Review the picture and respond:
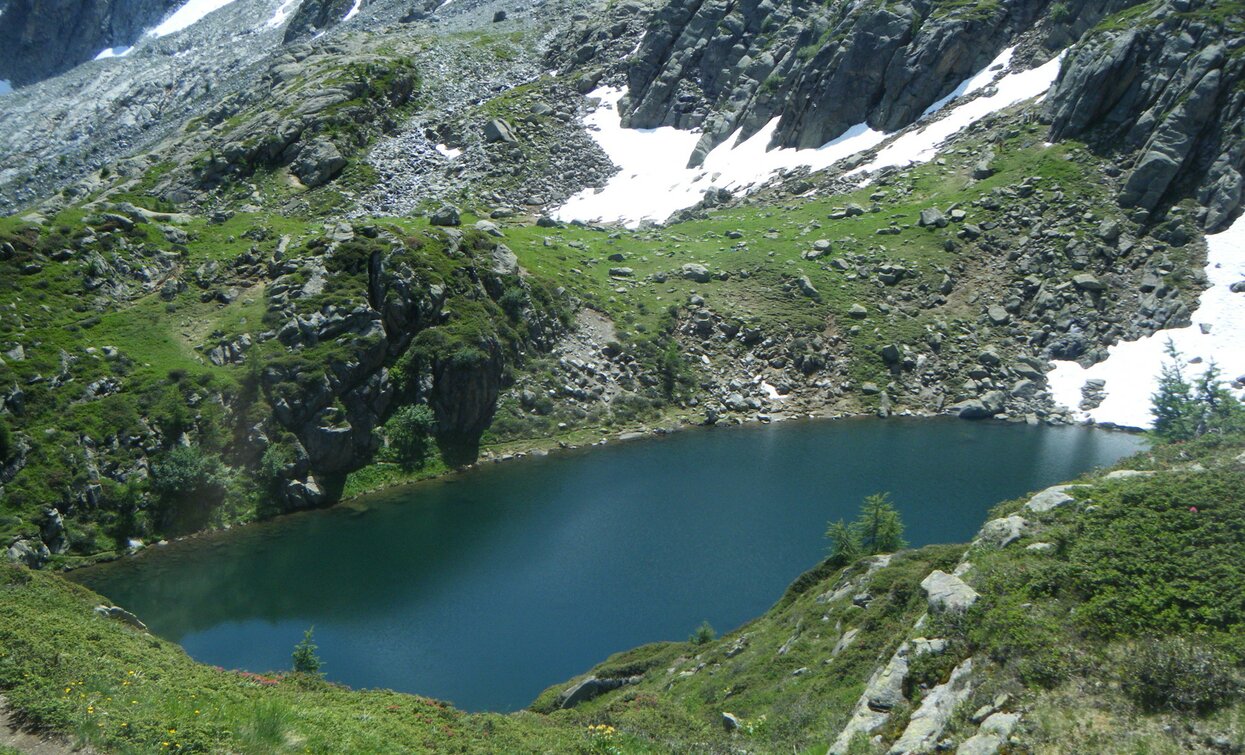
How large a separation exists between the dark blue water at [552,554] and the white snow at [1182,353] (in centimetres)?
446

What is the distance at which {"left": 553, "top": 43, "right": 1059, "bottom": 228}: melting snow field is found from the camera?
4129 inches

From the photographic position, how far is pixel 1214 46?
85.2 meters

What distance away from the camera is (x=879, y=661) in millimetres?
21188

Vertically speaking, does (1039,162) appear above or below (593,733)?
above

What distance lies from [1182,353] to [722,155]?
67.9m

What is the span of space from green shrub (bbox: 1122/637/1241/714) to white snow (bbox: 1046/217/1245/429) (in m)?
63.2

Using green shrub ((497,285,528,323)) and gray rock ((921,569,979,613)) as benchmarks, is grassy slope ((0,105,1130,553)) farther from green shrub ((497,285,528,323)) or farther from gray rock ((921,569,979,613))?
gray rock ((921,569,979,613))

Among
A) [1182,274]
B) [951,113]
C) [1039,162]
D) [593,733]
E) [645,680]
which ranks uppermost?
[951,113]

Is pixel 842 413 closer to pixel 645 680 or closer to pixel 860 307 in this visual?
pixel 860 307

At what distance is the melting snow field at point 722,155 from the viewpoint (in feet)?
344

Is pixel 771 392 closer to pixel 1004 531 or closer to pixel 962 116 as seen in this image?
pixel 962 116

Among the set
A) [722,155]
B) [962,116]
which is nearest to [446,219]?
[722,155]

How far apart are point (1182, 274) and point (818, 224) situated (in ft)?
114

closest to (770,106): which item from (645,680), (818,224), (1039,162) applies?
(818,224)
